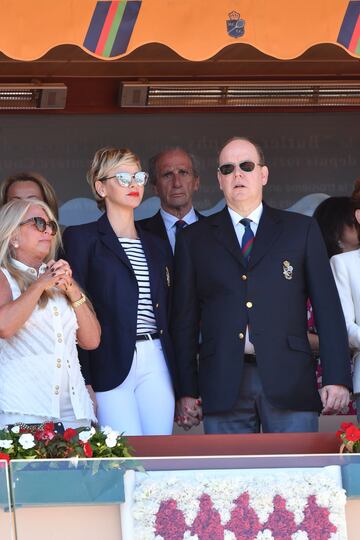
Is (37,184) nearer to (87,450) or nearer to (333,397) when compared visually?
(333,397)

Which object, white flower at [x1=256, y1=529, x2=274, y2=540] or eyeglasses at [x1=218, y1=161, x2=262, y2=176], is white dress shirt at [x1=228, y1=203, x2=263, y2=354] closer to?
eyeglasses at [x1=218, y1=161, x2=262, y2=176]

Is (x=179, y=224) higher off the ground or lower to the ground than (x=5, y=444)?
higher

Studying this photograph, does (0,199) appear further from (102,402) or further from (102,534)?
(102,534)

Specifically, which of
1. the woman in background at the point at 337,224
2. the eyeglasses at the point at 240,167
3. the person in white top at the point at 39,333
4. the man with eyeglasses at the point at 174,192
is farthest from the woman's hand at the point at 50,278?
the woman in background at the point at 337,224

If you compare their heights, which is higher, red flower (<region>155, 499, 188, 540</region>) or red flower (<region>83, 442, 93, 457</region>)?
red flower (<region>83, 442, 93, 457</region>)

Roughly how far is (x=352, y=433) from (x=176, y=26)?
2.03m

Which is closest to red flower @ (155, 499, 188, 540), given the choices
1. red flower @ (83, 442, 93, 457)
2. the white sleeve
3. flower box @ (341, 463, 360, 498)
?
red flower @ (83, 442, 93, 457)

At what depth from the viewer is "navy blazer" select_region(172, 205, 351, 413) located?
6031 mm

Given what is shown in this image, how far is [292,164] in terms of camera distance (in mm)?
8883

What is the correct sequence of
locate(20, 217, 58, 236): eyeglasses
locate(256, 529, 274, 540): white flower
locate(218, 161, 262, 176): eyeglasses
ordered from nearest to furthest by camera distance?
locate(256, 529, 274, 540): white flower, locate(20, 217, 58, 236): eyeglasses, locate(218, 161, 262, 176): eyeglasses

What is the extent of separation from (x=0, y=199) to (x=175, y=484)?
A: 2381mm

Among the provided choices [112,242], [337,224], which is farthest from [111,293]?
[337,224]

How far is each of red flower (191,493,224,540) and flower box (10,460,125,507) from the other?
297mm

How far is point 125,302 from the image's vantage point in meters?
6.23
